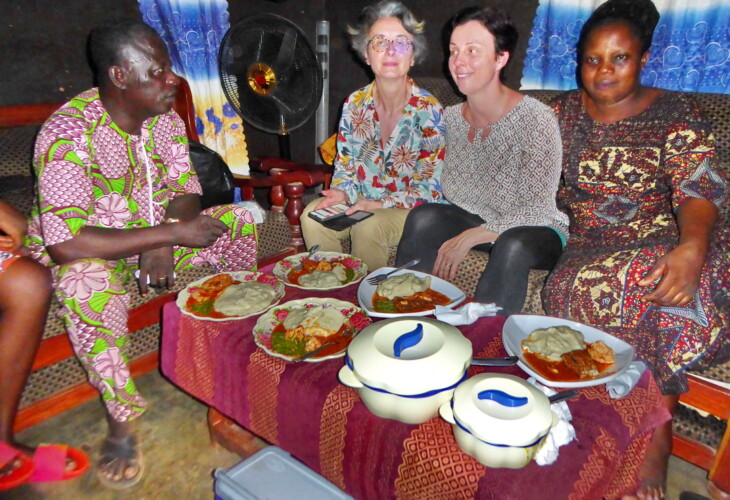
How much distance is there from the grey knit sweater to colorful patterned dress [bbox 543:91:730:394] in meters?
0.07

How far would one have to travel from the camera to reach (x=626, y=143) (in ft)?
5.86

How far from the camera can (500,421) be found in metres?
0.87

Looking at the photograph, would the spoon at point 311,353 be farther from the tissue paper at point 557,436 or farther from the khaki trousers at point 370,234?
the khaki trousers at point 370,234

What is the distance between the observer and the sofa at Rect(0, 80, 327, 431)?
190cm

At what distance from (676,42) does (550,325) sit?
2075 mm

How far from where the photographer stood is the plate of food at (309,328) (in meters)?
1.28

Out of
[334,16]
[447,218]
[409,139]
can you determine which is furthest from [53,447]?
[334,16]

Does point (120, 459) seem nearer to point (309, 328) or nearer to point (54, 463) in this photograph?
point (54, 463)

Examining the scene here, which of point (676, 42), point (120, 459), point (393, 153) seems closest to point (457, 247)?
point (393, 153)

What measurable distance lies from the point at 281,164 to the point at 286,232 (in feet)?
1.22

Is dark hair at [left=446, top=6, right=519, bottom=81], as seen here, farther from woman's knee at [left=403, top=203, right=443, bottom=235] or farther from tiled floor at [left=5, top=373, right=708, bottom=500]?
tiled floor at [left=5, top=373, right=708, bottom=500]

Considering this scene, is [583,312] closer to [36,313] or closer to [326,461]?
[326,461]

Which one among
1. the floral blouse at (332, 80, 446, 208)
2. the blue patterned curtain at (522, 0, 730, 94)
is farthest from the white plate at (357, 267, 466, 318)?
the blue patterned curtain at (522, 0, 730, 94)

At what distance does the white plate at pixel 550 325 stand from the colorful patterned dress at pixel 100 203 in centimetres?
133
